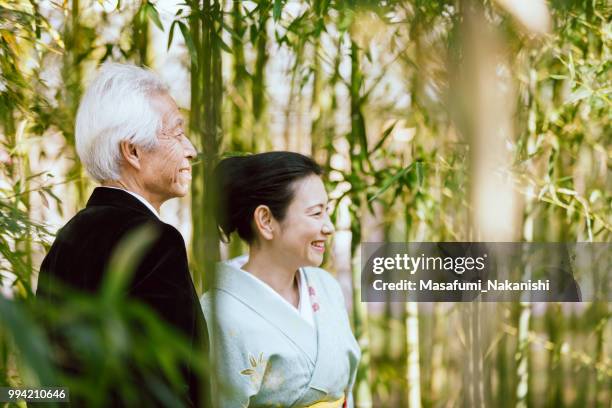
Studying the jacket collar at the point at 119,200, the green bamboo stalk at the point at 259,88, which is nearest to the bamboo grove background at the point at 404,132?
the green bamboo stalk at the point at 259,88

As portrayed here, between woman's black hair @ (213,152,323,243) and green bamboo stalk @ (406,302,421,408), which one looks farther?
green bamboo stalk @ (406,302,421,408)

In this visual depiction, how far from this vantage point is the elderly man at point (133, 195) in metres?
1.44

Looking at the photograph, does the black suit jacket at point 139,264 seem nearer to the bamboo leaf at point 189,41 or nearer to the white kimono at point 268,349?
the white kimono at point 268,349

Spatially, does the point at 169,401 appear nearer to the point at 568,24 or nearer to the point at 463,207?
the point at 463,207

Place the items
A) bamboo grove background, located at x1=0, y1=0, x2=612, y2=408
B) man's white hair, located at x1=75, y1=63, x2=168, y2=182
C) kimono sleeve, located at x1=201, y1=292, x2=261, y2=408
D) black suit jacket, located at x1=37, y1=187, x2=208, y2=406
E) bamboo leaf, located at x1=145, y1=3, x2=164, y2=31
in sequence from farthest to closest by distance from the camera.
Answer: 1. bamboo grove background, located at x1=0, y1=0, x2=612, y2=408
2. bamboo leaf, located at x1=145, y1=3, x2=164, y2=31
3. kimono sleeve, located at x1=201, y1=292, x2=261, y2=408
4. man's white hair, located at x1=75, y1=63, x2=168, y2=182
5. black suit jacket, located at x1=37, y1=187, x2=208, y2=406

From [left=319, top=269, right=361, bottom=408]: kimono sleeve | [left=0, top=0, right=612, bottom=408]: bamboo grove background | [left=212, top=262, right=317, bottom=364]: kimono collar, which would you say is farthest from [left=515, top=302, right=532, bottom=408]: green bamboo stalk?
[left=212, top=262, right=317, bottom=364]: kimono collar

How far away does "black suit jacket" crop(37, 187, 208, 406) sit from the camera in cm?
142

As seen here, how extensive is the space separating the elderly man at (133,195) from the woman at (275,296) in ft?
0.71

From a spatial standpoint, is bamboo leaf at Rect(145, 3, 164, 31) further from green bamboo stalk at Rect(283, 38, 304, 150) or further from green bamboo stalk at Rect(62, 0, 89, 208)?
green bamboo stalk at Rect(283, 38, 304, 150)

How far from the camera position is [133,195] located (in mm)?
1523

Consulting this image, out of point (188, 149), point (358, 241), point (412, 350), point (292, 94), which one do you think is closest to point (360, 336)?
point (412, 350)

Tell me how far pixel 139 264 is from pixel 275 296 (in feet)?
1.49

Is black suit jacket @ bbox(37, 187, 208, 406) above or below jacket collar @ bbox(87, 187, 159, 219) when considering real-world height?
below

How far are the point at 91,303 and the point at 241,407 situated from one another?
2.84 ft
